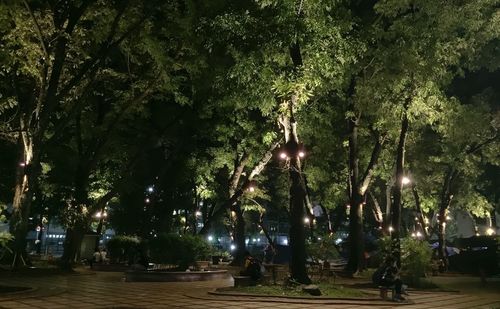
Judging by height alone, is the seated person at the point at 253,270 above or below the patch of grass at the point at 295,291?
above

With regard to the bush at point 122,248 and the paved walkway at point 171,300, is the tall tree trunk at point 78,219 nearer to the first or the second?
the bush at point 122,248

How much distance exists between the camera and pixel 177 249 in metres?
17.6

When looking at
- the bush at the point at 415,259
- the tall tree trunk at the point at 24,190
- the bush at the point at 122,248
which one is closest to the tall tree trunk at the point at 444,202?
the bush at the point at 415,259

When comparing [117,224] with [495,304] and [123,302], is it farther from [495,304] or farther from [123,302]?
[495,304]

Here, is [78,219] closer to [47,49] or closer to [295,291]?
[47,49]

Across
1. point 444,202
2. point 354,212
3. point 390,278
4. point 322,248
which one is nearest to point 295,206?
point 322,248

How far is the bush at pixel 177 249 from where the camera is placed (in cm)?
1745

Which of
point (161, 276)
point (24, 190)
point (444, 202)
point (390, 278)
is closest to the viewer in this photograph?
point (390, 278)

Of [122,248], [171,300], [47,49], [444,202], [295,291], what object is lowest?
[171,300]

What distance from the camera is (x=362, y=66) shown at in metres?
19.1

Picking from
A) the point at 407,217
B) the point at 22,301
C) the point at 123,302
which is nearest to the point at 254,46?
the point at 123,302

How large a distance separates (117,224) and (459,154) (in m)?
23.2

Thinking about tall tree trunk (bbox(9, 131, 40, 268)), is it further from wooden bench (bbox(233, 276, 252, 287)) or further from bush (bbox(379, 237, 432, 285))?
bush (bbox(379, 237, 432, 285))

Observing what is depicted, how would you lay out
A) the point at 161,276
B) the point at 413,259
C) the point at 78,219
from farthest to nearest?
Answer: 1. the point at 78,219
2. the point at 161,276
3. the point at 413,259
